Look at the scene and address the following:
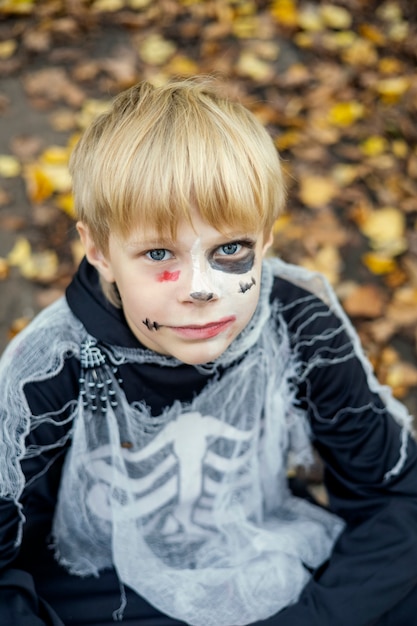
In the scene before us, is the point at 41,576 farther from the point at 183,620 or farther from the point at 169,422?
the point at 169,422

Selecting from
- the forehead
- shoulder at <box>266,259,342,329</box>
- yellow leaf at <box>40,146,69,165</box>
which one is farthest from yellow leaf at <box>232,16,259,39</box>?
the forehead

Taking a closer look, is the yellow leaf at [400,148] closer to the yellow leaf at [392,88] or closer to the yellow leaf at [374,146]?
the yellow leaf at [374,146]

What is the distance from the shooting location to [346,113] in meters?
3.22

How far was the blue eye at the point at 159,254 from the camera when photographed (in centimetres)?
138

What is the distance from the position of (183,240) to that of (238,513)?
713mm

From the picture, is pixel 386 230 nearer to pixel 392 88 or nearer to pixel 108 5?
pixel 392 88

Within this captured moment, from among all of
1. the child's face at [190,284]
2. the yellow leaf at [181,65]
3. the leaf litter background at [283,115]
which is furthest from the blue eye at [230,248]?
the yellow leaf at [181,65]

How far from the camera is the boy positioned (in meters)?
1.38

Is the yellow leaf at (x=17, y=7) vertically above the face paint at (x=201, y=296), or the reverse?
the face paint at (x=201, y=296)

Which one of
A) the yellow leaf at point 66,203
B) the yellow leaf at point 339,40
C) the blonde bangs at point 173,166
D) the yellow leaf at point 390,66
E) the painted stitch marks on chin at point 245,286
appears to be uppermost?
the blonde bangs at point 173,166

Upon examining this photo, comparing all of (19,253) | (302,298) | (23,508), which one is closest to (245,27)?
(19,253)

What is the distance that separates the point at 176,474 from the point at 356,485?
0.40 metres

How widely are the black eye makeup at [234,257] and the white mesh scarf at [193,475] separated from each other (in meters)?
0.22

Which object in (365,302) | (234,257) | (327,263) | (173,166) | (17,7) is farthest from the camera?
(17,7)
